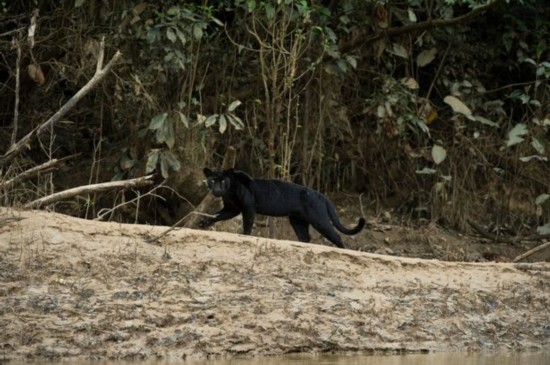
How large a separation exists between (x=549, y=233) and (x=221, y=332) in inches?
273

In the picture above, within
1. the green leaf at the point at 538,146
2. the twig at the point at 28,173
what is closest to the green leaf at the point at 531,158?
the green leaf at the point at 538,146

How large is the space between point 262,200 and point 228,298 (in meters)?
2.48

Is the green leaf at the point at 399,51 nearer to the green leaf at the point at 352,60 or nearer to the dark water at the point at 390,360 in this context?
the green leaf at the point at 352,60

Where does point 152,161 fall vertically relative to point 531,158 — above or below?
below

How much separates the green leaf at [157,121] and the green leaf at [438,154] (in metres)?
3.79

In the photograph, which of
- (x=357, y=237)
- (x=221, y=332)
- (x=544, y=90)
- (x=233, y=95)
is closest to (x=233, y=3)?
(x=233, y=95)

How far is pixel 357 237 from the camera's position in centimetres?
1401

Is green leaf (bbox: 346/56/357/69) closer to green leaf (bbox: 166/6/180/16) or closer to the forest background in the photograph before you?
the forest background

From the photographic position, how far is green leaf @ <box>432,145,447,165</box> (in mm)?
14383

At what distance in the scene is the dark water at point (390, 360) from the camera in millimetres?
8133

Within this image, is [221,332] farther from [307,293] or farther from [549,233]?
[549,233]

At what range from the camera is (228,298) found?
9.11 meters

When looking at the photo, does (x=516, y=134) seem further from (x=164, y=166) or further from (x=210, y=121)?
(x=164, y=166)

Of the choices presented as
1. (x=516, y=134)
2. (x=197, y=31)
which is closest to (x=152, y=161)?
(x=197, y=31)
